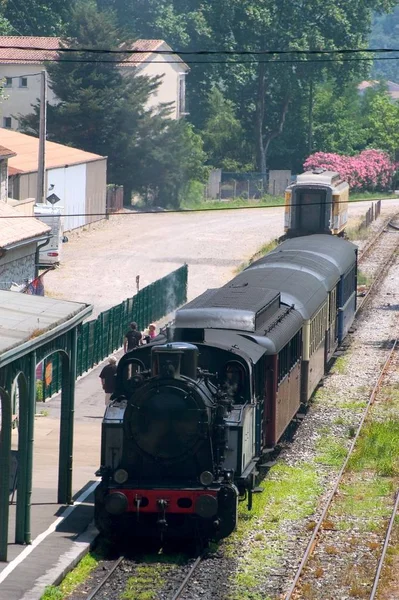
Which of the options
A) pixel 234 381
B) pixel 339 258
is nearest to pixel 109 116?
pixel 339 258

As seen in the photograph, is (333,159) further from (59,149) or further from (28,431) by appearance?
(28,431)

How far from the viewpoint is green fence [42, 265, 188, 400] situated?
25.8 meters

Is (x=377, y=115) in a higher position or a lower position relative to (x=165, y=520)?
higher

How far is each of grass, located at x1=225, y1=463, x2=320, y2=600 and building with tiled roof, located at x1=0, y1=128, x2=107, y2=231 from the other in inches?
1170

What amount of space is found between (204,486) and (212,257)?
32.4 m

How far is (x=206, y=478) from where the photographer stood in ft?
45.0

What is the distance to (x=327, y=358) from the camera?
79.2 ft

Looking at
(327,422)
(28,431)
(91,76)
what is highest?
(91,76)

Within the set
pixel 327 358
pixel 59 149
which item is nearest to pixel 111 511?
pixel 327 358

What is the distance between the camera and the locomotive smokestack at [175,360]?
1354 cm

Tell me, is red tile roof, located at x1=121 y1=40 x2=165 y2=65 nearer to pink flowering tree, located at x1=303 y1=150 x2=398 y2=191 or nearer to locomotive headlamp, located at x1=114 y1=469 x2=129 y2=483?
pink flowering tree, located at x1=303 y1=150 x2=398 y2=191

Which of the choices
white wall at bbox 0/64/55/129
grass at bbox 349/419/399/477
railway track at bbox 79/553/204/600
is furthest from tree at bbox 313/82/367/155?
railway track at bbox 79/553/204/600

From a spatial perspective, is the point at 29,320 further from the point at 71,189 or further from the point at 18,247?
the point at 71,189

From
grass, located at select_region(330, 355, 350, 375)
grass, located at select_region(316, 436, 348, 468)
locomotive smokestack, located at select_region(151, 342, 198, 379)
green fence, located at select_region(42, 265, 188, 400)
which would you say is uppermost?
locomotive smokestack, located at select_region(151, 342, 198, 379)
